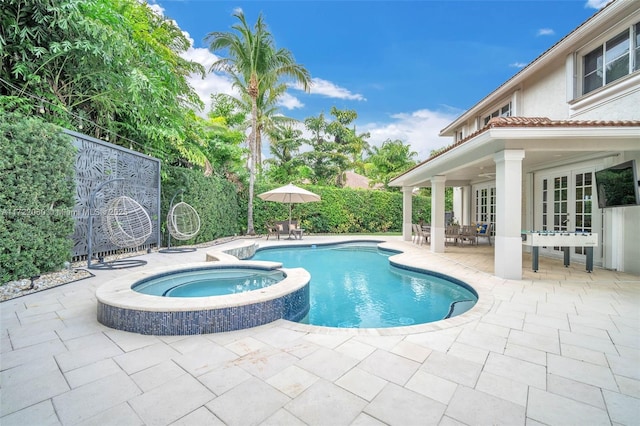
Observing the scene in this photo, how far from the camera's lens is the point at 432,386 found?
2.43 metres

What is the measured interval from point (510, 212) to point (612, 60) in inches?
223

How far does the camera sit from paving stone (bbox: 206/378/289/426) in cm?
202

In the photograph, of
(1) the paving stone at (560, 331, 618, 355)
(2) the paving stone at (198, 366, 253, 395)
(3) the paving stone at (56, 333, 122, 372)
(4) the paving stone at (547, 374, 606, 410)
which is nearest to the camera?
(4) the paving stone at (547, 374, 606, 410)

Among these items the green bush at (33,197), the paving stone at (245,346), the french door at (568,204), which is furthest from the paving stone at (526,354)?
the green bush at (33,197)

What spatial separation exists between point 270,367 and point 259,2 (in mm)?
16563

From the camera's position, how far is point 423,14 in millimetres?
14648

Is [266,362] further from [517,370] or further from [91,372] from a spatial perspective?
[517,370]

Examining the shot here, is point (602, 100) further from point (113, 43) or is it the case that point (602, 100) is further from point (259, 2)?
point (259, 2)

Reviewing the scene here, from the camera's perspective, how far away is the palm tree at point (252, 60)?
Result: 14281 mm

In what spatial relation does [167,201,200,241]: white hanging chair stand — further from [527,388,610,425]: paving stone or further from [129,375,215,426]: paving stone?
[527,388,610,425]: paving stone

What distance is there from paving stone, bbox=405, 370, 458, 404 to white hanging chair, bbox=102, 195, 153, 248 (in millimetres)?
7436

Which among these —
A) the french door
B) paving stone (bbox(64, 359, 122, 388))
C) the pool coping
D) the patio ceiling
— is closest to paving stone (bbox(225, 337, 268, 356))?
the pool coping

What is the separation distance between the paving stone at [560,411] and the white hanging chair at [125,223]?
326 inches

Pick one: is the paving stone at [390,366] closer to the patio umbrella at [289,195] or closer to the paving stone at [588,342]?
the paving stone at [588,342]
